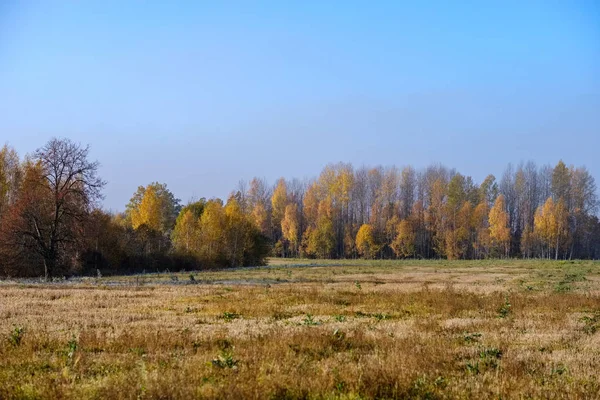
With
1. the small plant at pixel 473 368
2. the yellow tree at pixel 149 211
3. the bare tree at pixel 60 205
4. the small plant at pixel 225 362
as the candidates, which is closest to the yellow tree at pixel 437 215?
the yellow tree at pixel 149 211

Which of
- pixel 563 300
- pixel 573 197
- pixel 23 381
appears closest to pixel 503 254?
pixel 573 197

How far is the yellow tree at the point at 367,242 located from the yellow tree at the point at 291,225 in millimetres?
16042

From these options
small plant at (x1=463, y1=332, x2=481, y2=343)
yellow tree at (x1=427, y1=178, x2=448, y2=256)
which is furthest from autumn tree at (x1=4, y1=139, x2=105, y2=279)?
yellow tree at (x1=427, y1=178, x2=448, y2=256)

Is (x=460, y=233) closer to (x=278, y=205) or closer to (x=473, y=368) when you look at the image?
(x=278, y=205)

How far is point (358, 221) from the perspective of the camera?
12231 centimetres

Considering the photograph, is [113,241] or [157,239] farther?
[157,239]

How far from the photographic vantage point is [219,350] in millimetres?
11336

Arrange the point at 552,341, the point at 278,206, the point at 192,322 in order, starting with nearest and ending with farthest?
the point at 552,341
the point at 192,322
the point at 278,206

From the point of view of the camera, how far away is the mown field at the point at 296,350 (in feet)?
26.7

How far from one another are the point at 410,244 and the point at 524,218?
97.2 ft

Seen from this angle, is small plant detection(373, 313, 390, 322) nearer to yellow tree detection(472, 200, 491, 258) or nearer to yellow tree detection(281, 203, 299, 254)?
yellow tree detection(472, 200, 491, 258)

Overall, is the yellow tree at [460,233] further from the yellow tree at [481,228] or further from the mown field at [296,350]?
the mown field at [296,350]

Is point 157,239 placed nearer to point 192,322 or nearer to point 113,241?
point 113,241

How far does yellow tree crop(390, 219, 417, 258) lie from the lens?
108312mm
